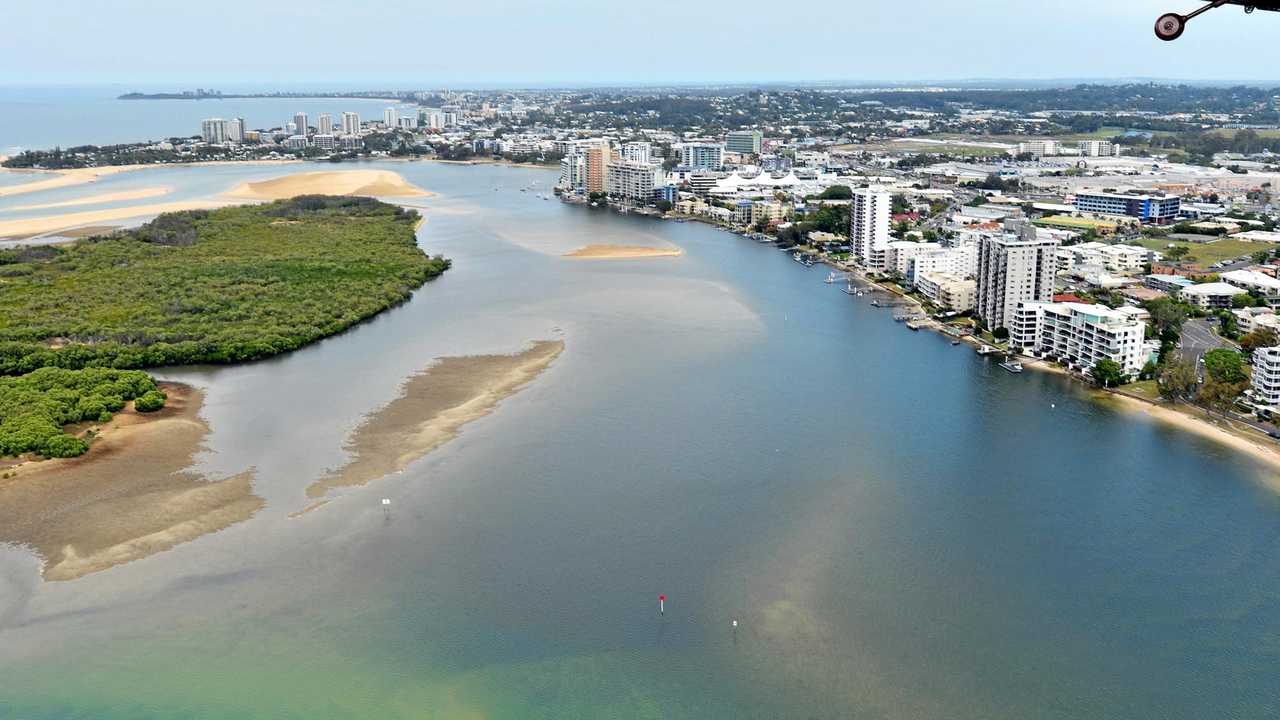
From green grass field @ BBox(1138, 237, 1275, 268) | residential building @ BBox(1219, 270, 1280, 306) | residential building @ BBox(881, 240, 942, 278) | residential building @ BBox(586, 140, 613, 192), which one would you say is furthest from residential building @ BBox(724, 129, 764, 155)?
residential building @ BBox(1219, 270, 1280, 306)

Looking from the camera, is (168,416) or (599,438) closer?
(599,438)

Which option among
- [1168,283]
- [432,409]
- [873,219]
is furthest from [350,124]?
[432,409]

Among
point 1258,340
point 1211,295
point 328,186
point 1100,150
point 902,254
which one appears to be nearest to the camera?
point 1258,340

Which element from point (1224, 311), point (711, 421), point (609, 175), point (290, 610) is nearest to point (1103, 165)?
point (609, 175)

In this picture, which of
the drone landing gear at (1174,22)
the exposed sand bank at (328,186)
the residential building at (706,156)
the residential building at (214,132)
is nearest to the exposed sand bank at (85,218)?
the exposed sand bank at (328,186)

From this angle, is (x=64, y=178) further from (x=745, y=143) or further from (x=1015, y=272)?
(x=1015, y=272)

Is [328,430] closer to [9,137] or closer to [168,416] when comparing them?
[168,416]

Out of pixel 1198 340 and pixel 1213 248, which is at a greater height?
pixel 1213 248
